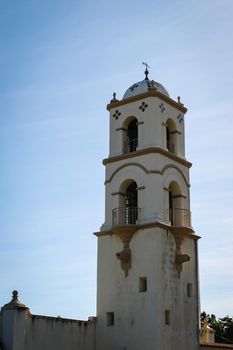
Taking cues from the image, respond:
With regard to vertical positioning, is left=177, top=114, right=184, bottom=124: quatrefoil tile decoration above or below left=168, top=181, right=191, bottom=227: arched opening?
above

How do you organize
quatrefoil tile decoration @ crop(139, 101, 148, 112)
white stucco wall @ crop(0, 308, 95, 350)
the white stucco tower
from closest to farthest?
white stucco wall @ crop(0, 308, 95, 350)
the white stucco tower
quatrefoil tile decoration @ crop(139, 101, 148, 112)

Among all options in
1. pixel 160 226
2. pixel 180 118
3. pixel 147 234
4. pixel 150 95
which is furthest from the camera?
pixel 180 118

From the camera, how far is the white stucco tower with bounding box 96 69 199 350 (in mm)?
27359

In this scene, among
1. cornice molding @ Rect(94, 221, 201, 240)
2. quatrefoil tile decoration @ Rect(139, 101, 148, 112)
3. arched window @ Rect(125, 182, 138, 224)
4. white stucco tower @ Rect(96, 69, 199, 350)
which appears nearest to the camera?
white stucco tower @ Rect(96, 69, 199, 350)

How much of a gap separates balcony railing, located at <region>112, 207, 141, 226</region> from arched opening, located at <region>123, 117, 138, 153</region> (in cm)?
311

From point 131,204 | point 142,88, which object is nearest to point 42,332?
point 131,204

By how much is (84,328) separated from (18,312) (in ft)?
14.1

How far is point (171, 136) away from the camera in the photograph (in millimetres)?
31719

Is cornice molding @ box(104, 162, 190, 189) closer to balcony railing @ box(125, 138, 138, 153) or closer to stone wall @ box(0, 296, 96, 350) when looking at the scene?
balcony railing @ box(125, 138, 138, 153)

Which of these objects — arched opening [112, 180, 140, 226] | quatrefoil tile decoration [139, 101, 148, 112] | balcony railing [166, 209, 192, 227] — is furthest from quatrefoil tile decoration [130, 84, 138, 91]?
balcony railing [166, 209, 192, 227]

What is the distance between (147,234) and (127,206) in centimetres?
250

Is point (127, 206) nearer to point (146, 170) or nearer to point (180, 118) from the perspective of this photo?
point (146, 170)

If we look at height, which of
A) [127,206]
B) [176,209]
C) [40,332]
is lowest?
[40,332]

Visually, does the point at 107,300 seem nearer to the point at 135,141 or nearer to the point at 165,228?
the point at 165,228
